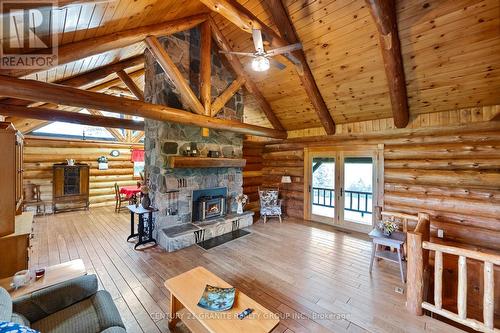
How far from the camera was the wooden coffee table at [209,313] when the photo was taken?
1.62m

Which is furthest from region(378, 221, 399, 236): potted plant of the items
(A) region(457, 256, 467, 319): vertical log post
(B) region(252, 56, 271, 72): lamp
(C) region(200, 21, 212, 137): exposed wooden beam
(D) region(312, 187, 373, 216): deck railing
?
(C) region(200, 21, 212, 137): exposed wooden beam

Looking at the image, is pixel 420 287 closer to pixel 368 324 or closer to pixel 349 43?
pixel 368 324

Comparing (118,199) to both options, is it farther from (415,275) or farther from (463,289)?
(463,289)

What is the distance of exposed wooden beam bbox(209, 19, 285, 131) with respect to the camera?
468cm

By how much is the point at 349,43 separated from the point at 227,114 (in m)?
3.12

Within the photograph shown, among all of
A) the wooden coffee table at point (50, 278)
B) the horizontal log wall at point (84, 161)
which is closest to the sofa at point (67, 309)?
the wooden coffee table at point (50, 278)

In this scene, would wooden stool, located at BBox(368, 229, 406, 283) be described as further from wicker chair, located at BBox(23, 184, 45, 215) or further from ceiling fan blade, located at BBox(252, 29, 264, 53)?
wicker chair, located at BBox(23, 184, 45, 215)

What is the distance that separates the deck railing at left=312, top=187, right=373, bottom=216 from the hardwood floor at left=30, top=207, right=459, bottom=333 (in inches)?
36.6

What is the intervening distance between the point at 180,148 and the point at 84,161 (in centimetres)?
524

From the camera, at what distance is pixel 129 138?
8.53 m

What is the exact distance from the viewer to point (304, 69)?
4.25 metres

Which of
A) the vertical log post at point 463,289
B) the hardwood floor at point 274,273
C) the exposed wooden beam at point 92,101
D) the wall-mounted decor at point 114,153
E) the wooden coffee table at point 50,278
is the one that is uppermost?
the exposed wooden beam at point 92,101

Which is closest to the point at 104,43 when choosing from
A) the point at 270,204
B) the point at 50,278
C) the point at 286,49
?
the point at 286,49

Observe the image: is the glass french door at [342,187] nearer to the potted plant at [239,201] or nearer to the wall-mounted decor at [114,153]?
the potted plant at [239,201]
